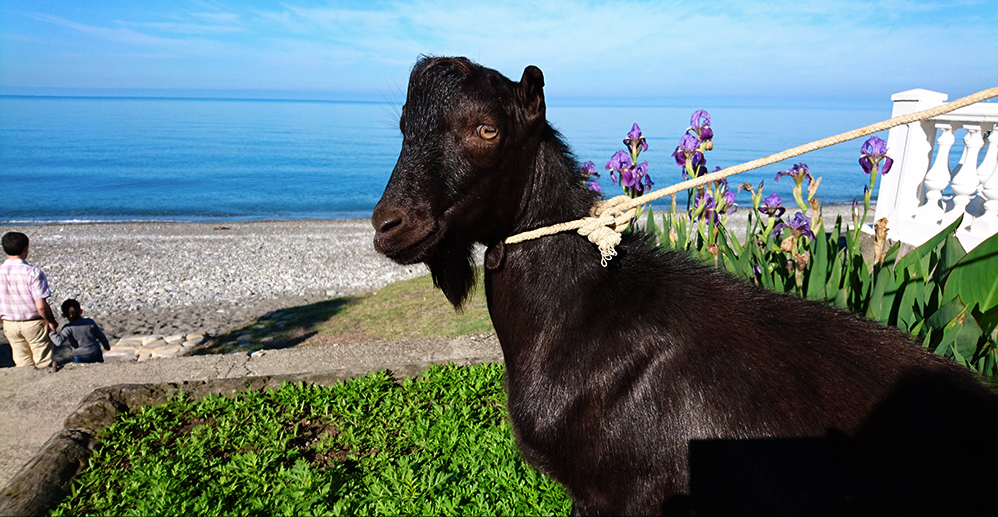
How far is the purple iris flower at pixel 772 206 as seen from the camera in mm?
3923

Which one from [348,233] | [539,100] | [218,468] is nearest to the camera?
[539,100]

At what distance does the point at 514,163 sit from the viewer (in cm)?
185

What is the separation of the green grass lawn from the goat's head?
1.64 metres

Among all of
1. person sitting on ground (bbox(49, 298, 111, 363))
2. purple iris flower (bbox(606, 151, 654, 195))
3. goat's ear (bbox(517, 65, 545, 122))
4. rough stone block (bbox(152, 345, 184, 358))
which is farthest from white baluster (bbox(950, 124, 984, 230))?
rough stone block (bbox(152, 345, 184, 358))

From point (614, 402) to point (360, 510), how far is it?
164 centimetres

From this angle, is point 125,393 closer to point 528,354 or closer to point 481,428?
point 481,428

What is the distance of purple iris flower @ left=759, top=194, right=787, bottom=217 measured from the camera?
3.92 m

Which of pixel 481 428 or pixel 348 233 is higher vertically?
pixel 481 428

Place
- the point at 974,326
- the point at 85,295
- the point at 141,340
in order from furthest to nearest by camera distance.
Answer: the point at 85,295
the point at 141,340
the point at 974,326

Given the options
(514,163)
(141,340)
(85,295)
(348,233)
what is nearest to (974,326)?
(514,163)

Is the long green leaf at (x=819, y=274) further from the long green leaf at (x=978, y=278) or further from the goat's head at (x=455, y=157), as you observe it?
the goat's head at (x=455, y=157)

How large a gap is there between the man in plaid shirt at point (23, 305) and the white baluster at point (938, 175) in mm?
9387

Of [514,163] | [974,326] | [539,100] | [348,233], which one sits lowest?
[348,233]

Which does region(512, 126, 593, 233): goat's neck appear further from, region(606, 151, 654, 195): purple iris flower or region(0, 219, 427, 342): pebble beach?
region(0, 219, 427, 342): pebble beach
